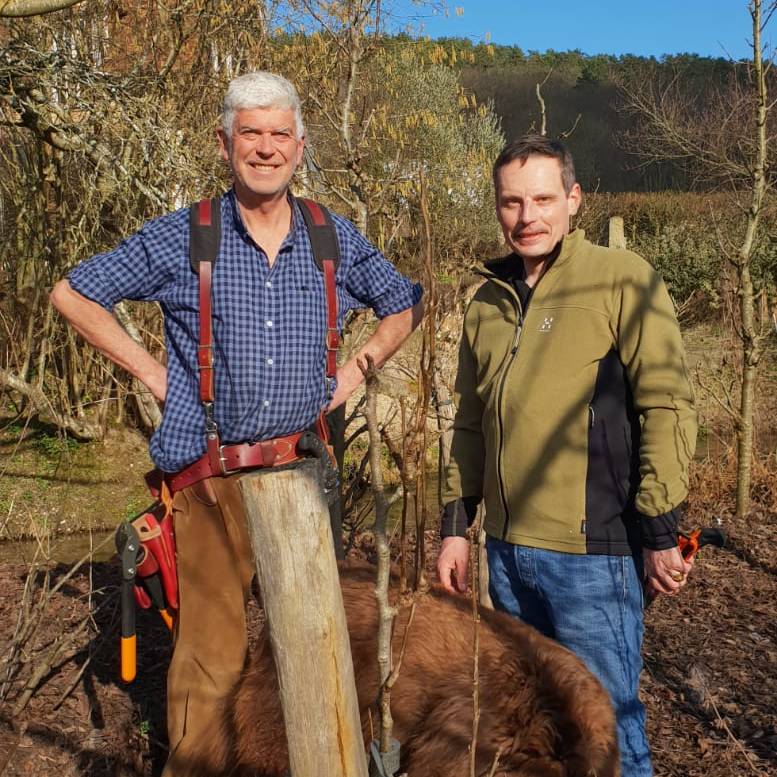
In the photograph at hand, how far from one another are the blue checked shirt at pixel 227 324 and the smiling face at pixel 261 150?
121 mm

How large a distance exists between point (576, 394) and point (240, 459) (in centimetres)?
113

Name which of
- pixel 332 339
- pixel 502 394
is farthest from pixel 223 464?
pixel 502 394

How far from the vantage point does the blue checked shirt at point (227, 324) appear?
2709mm

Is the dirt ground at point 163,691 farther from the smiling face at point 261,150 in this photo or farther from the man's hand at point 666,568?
the smiling face at point 261,150

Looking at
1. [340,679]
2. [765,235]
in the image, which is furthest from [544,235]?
[765,235]

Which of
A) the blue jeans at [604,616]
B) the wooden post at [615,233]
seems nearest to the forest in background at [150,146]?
the wooden post at [615,233]

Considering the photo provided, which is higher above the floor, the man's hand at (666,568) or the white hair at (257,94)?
the white hair at (257,94)

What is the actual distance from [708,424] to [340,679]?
9.27 meters

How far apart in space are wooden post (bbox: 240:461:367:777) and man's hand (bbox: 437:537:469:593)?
958 millimetres

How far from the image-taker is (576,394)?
7.23ft

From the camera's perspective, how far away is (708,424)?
9.99 meters

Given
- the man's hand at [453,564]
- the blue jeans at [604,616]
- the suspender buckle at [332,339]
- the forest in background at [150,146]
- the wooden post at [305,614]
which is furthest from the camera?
the forest in background at [150,146]

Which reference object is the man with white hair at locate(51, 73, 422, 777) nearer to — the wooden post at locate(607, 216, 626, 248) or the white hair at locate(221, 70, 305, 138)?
the white hair at locate(221, 70, 305, 138)

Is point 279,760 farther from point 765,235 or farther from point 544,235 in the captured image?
point 765,235
